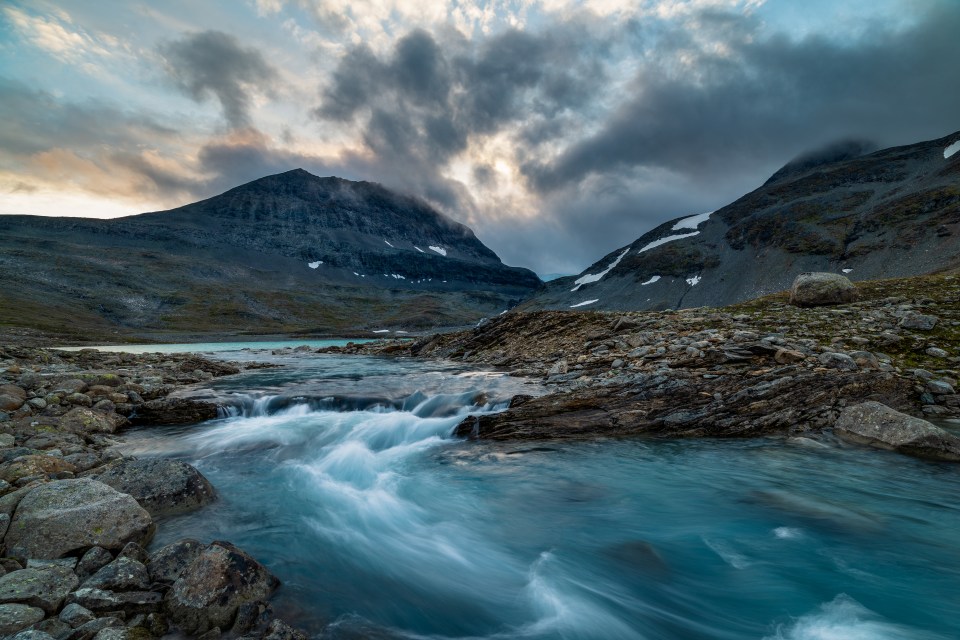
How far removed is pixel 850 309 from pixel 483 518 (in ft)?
79.5

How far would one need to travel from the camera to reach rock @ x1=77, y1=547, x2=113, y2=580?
5904mm

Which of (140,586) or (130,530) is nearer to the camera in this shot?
(140,586)

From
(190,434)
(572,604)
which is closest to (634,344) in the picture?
(572,604)

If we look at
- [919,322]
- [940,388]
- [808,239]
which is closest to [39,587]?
[940,388]

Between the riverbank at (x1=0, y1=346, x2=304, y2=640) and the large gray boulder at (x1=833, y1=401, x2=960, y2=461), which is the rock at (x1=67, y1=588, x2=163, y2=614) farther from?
the large gray boulder at (x1=833, y1=401, x2=960, y2=461)

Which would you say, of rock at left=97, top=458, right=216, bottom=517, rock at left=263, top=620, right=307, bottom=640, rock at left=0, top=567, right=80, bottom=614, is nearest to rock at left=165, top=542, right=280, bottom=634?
rock at left=263, top=620, right=307, bottom=640

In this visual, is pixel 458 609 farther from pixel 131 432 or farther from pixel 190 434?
pixel 131 432

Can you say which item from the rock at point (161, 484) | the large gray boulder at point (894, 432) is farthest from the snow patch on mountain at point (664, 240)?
the rock at point (161, 484)

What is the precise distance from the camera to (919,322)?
60.5ft

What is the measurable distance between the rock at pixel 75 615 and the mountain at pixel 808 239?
130731 millimetres

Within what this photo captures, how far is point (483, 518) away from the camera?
10312 millimetres

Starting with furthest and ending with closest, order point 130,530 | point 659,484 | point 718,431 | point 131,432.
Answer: point 131,432, point 718,431, point 659,484, point 130,530

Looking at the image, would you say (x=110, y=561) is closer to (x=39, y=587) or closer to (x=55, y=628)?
(x=39, y=587)

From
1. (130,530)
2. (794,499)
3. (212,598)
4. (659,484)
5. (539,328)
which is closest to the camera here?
(212,598)
